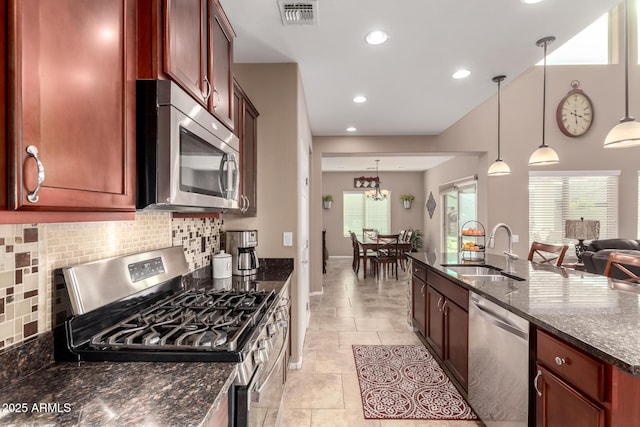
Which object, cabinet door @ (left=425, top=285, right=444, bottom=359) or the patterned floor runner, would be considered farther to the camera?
cabinet door @ (left=425, top=285, right=444, bottom=359)

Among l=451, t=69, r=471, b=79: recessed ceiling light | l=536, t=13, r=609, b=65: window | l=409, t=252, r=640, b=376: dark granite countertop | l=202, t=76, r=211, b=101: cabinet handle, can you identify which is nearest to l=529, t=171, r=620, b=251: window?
l=536, t=13, r=609, b=65: window

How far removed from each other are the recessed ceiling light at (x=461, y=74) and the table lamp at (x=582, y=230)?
11.2 feet

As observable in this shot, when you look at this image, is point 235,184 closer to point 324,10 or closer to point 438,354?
point 324,10

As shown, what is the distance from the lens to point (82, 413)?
0.75 meters

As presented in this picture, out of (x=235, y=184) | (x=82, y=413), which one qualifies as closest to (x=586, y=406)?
(x=82, y=413)

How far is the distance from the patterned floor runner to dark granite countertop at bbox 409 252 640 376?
0.90 m

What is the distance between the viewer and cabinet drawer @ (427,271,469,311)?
215cm

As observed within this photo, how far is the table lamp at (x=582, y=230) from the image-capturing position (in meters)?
4.88

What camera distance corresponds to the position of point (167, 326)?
122 cm

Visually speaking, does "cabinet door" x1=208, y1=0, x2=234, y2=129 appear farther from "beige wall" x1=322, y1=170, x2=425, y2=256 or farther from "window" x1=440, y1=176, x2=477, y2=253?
"beige wall" x1=322, y1=170, x2=425, y2=256

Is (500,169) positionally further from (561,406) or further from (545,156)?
(561,406)

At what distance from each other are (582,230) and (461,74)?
3609 mm

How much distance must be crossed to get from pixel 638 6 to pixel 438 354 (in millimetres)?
7449

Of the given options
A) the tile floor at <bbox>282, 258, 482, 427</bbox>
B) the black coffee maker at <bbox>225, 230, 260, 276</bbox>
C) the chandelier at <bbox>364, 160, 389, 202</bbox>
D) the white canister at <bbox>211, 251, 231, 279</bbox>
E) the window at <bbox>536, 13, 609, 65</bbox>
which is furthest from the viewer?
the chandelier at <bbox>364, 160, 389, 202</bbox>
